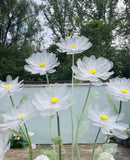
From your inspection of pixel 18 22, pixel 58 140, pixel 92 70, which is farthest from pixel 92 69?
pixel 18 22

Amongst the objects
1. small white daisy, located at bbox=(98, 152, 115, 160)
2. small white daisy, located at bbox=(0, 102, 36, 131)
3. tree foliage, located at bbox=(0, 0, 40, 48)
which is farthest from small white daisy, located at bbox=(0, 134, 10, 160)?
tree foliage, located at bbox=(0, 0, 40, 48)

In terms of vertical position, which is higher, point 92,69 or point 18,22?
point 18,22

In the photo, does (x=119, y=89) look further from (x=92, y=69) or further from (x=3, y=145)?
(x=3, y=145)

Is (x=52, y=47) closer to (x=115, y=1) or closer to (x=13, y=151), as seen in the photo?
(x=115, y=1)

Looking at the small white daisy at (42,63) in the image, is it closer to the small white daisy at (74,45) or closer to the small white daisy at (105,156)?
the small white daisy at (74,45)

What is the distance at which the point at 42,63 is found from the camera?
276mm

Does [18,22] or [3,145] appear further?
[18,22]

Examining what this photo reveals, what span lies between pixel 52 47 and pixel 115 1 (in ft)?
13.9

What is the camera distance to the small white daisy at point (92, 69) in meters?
0.25

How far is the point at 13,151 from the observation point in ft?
8.92

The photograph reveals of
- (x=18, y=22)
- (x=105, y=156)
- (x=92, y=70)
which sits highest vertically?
(x=18, y=22)

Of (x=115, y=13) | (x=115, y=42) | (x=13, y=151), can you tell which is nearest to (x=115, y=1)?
(x=115, y=13)

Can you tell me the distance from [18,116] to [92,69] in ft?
0.40

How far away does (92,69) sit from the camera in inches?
10.1
